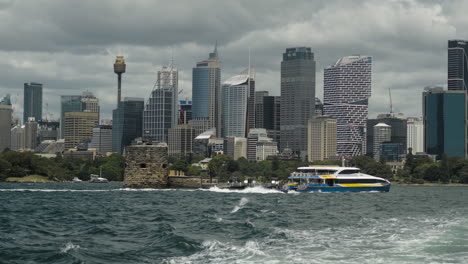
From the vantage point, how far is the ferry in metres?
139

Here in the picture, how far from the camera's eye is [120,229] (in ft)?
162

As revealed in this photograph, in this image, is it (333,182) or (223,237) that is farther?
(333,182)

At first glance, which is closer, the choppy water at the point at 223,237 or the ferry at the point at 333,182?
the choppy water at the point at 223,237

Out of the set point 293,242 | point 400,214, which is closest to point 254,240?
point 293,242

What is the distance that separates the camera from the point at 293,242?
146 ft

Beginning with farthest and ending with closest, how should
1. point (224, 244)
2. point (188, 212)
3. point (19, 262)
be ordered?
point (188, 212) → point (224, 244) → point (19, 262)

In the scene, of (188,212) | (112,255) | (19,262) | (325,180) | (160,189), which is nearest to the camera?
(19,262)

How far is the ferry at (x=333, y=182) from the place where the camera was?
13888 cm

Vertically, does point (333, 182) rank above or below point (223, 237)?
below

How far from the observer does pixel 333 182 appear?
14012 centimetres

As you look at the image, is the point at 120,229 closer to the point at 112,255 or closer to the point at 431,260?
the point at 112,255

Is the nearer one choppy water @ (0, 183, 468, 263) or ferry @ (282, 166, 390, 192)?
choppy water @ (0, 183, 468, 263)

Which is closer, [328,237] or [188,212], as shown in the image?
[328,237]

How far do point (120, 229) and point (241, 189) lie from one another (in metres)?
93.1
